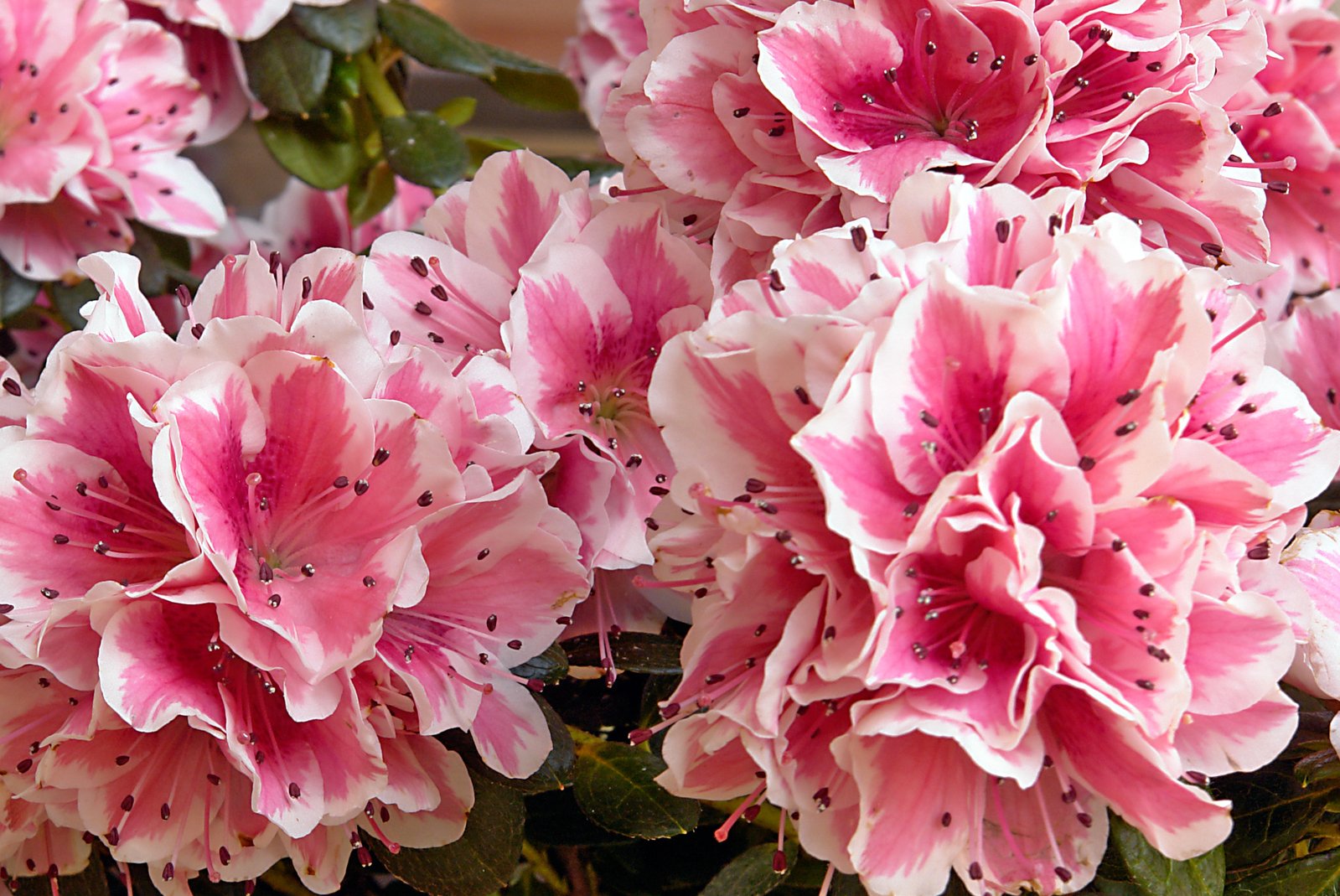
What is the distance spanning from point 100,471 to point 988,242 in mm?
313

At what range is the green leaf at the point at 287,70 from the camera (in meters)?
0.80

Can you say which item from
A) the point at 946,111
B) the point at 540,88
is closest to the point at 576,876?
the point at 946,111

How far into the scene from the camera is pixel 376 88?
89 cm

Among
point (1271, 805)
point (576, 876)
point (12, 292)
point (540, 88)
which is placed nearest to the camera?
point (1271, 805)

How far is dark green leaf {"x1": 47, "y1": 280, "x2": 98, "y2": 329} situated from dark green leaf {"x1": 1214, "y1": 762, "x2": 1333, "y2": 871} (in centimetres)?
66

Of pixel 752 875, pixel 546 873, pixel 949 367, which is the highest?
pixel 949 367

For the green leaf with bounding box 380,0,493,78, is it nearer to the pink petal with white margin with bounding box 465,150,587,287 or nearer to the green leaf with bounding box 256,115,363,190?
the green leaf with bounding box 256,115,363,190

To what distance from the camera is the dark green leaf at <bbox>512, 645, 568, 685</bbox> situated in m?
0.50

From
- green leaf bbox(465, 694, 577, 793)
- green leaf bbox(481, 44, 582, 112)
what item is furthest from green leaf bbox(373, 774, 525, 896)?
green leaf bbox(481, 44, 582, 112)

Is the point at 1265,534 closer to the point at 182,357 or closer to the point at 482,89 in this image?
the point at 182,357

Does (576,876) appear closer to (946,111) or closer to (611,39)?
(946,111)

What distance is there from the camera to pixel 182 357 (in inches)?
17.0

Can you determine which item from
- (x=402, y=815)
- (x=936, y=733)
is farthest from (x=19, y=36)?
(x=936, y=733)

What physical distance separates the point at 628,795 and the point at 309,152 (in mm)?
530
